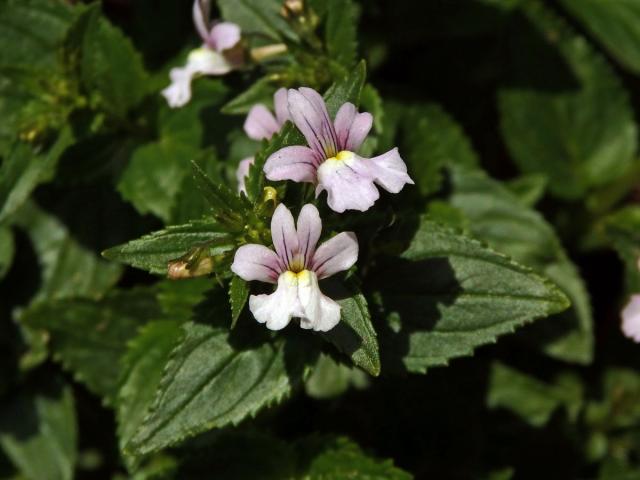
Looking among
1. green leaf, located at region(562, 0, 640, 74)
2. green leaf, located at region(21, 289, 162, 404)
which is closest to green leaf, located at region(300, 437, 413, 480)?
green leaf, located at region(21, 289, 162, 404)

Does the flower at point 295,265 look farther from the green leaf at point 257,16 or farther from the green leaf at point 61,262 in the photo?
the green leaf at point 61,262

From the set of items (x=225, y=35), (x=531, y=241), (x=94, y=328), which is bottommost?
(x=94, y=328)

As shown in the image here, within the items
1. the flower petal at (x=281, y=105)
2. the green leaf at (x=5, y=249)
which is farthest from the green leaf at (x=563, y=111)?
the green leaf at (x=5, y=249)

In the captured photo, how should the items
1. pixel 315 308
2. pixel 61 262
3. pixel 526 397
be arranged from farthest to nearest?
pixel 526 397 → pixel 61 262 → pixel 315 308

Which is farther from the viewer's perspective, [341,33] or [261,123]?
[341,33]

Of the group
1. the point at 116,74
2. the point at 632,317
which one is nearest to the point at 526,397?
the point at 632,317

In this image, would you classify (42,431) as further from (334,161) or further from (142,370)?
(334,161)

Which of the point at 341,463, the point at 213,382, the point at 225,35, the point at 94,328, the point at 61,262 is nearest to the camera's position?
the point at 213,382
